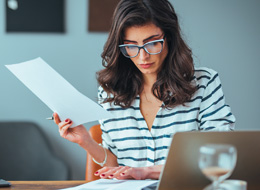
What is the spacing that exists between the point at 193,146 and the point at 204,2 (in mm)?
2241

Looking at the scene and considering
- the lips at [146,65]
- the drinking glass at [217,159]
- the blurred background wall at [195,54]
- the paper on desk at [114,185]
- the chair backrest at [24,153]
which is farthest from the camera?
the blurred background wall at [195,54]

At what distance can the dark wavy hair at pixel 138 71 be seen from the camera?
5.56ft

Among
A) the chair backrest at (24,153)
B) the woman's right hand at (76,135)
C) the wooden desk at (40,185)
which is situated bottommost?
the chair backrest at (24,153)

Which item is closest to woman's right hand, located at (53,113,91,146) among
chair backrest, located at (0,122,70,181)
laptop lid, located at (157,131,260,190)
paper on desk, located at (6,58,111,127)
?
paper on desk, located at (6,58,111,127)

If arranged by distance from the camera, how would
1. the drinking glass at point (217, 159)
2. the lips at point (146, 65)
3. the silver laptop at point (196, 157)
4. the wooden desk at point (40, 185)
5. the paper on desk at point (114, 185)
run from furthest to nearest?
the lips at point (146, 65)
the wooden desk at point (40, 185)
the paper on desk at point (114, 185)
the silver laptop at point (196, 157)
the drinking glass at point (217, 159)

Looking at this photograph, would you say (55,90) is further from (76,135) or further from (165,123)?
(165,123)

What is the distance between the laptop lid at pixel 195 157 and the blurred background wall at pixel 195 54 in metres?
2.01

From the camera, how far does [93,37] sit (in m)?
3.00

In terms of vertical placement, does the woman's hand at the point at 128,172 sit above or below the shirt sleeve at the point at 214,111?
below

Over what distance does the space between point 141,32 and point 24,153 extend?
166 cm

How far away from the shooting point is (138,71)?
190cm

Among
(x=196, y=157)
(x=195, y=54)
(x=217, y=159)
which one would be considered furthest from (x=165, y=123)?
(x=195, y=54)

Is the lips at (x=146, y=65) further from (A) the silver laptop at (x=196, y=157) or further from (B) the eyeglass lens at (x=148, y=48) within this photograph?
(A) the silver laptop at (x=196, y=157)

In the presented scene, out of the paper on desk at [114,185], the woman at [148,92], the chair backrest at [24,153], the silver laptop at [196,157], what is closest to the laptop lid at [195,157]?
the silver laptop at [196,157]
